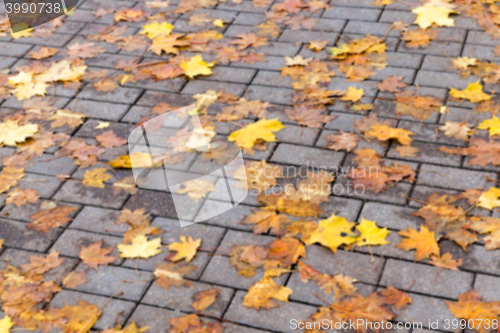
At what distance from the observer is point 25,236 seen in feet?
11.1

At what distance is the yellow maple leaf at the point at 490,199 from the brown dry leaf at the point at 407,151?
0.49m

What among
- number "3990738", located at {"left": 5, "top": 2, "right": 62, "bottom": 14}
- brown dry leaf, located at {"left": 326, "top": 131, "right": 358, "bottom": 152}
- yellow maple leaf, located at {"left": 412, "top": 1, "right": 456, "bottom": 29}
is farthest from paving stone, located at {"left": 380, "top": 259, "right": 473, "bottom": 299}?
number "3990738", located at {"left": 5, "top": 2, "right": 62, "bottom": 14}

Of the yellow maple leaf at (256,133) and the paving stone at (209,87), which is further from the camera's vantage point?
the paving stone at (209,87)

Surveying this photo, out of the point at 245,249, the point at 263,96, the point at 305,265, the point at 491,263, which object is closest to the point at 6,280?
the point at 245,249

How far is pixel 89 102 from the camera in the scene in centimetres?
439

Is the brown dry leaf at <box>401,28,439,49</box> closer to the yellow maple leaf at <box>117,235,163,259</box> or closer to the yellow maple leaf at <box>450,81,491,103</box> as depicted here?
the yellow maple leaf at <box>450,81,491,103</box>

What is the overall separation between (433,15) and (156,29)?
2296 millimetres

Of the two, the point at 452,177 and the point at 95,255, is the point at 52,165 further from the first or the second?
the point at 452,177

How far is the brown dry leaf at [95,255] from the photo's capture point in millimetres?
3168

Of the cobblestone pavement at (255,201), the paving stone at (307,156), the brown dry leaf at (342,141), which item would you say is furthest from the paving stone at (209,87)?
the brown dry leaf at (342,141)

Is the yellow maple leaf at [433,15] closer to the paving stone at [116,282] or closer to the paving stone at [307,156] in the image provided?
the paving stone at [307,156]

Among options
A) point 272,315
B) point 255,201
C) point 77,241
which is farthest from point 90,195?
point 272,315

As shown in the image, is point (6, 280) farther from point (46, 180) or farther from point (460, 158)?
point (460, 158)

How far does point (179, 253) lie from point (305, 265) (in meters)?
0.66
